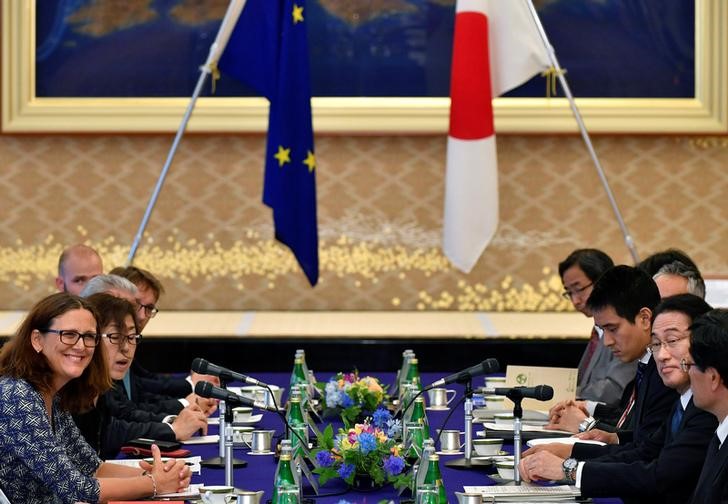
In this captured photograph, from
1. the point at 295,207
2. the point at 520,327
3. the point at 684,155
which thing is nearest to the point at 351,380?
the point at 295,207

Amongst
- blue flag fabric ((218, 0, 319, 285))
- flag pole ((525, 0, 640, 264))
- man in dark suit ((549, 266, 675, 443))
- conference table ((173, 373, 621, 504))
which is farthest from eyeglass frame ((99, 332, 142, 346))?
flag pole ((525, 0, 640, 264))

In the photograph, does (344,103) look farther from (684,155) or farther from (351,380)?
(351,380)

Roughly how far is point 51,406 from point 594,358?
9.54 feet

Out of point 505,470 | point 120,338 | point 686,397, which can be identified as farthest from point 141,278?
point 686,397

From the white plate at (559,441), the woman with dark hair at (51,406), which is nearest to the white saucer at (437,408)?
the white plate at (559,441)

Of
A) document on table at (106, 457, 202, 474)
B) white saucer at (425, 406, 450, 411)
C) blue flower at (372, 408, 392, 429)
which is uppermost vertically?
blue flower at (372, 408, 392, 429)

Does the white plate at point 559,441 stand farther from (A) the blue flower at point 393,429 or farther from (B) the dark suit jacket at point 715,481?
(B) the dark suit jacket at point 715,481

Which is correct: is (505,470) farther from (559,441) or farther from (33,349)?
(33,349)

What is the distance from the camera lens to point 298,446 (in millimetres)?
3699

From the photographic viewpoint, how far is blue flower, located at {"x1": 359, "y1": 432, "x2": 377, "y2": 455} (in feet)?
11.7

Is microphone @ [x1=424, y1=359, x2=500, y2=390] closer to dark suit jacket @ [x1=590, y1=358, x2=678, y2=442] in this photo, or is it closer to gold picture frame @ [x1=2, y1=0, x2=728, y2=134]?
dark suit jacket @ [x1=590, y1=358, x2=678, y2=442]

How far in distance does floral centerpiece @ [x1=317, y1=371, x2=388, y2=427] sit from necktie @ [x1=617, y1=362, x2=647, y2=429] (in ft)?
2.99

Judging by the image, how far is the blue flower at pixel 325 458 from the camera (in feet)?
12.0

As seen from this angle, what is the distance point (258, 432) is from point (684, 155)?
5.01 m
